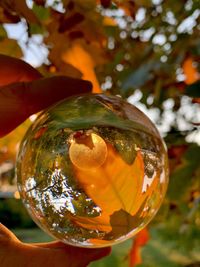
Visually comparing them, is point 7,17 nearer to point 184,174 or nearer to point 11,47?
point 11,47

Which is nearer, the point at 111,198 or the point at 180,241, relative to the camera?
the point at 111,198

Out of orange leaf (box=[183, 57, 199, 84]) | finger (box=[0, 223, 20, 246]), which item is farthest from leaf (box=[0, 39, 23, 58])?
finger (box=[0, 223, 20, 246])

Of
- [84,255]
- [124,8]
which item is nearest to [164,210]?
[124,8]

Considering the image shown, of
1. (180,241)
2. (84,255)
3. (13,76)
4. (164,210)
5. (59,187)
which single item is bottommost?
(180,241)

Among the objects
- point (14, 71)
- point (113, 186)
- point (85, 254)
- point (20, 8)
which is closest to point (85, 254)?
point (85, 254)

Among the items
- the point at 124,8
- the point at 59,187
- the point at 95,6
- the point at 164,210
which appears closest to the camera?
the point at 59,187

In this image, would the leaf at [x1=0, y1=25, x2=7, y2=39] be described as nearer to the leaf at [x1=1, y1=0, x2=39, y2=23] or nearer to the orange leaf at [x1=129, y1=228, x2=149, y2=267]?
the leaf at [x1=1, y1=0, x2=39, y2=23]

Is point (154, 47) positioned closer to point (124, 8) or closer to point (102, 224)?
point (124, 8)
